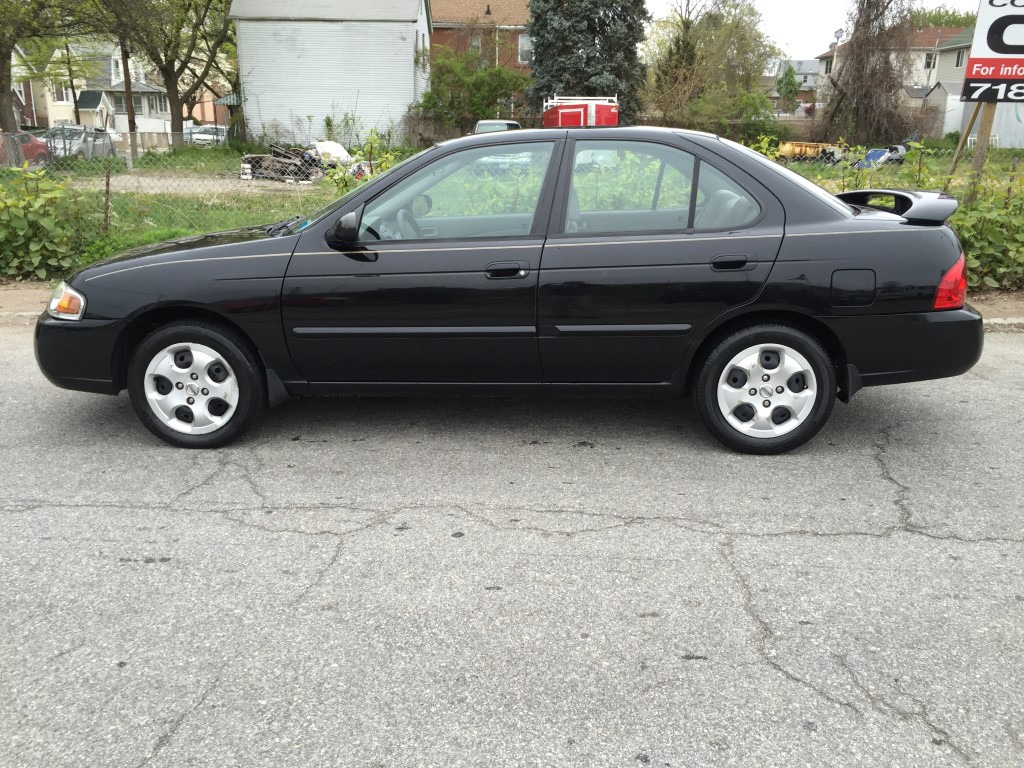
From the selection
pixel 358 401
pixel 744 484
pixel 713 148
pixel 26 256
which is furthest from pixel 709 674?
pixel 26 256

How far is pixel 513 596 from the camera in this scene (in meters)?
3.21

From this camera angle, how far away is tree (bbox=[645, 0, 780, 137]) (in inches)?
1496

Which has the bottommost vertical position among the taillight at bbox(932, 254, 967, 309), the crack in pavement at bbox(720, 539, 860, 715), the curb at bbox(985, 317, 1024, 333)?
the crack in pavement at bbox(720, 539, 860, 715)

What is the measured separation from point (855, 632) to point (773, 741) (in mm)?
693

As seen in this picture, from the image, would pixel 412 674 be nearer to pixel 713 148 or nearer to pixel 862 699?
pixel 862 699

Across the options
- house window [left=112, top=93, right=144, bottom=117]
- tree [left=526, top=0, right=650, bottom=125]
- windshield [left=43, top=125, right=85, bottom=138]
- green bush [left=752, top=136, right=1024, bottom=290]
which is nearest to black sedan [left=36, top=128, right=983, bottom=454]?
green bush [left=752, top=136, right=1024, bottom=290]

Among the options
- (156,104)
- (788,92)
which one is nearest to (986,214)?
(788,92)

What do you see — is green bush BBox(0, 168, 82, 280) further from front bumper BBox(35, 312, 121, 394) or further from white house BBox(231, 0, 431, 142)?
white house BBox(231, 0, 431, 142)

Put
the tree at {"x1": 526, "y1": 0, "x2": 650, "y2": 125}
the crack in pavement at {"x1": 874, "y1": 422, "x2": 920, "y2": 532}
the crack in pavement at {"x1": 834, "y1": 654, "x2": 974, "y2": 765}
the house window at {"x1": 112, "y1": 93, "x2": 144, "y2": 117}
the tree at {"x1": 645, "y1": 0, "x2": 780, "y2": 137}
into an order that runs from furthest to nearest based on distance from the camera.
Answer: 1. the house window at {"x1": 112, "y1": 93, "x2": 144, "y2": 117}
2. the tree at {"x1": 645, "y1": 0, "x2": 780, "y2": 137}
3. the tree at {"x1": 526, "y1": 0, "x2": 650, "y2": 125}
4. the crack in pavement at {"x1": 874, "y1": 422, "x2": 920, "y2": 532}
5. the crack in pavement at {"x1": 834, "y1": 654, "x2": 974, "y2": 765}

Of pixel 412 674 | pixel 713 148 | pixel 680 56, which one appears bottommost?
pixel 412 674

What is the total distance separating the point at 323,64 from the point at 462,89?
17.5 feet

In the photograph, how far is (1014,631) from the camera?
9.68ft

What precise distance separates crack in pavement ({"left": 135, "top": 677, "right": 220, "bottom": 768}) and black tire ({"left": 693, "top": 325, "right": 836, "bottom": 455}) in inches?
108

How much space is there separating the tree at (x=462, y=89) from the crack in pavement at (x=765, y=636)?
32747mm
